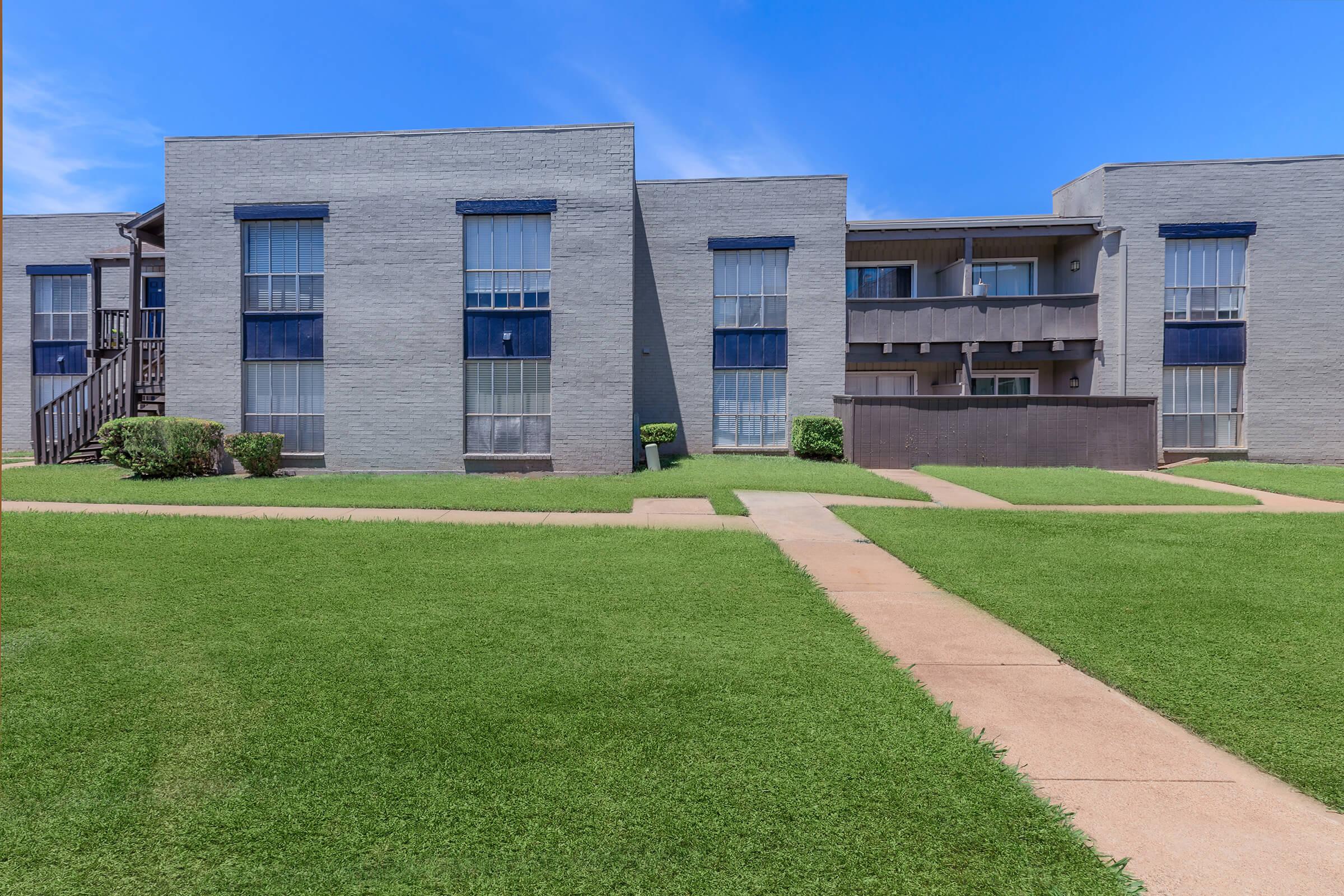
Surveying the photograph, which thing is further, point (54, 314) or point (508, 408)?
point (54, 314)

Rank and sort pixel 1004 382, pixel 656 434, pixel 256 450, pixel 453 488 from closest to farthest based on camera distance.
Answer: pixel 453 488
pixel 256 450
pixel 656 434
pixel 1004 382

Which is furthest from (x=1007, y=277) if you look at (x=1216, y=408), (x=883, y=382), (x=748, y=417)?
(x=748, y=417)

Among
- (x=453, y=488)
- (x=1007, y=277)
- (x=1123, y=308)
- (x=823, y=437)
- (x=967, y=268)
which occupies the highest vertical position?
(x=1007, y=277)

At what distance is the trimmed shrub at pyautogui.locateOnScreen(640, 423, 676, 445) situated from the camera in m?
18.7

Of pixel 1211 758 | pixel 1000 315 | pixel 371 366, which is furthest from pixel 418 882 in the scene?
pixel 1000 315

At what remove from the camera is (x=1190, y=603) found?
19.5 ft

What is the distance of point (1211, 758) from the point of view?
11.5 feet

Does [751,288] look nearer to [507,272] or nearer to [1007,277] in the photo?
[507,272]

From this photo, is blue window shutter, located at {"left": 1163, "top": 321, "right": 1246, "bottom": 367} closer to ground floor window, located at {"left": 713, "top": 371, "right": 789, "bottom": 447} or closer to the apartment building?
the apartment building

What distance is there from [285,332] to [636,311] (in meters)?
8.70

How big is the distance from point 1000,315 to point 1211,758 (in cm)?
1916

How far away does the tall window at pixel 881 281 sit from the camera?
23000 millimetres

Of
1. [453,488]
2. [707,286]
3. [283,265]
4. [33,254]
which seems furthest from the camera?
[33,254]

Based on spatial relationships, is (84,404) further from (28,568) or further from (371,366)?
(28,568)
